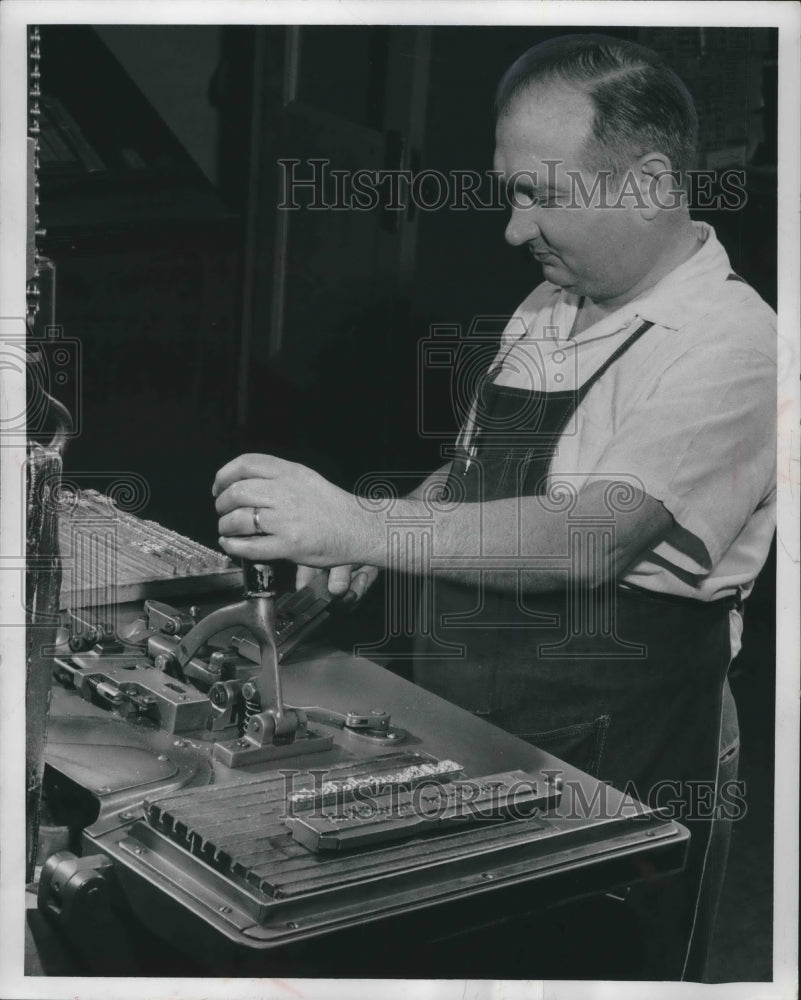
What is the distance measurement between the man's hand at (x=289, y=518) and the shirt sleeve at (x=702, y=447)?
1.34ft

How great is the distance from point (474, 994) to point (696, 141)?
4.64ft

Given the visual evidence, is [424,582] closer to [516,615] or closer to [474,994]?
[516,615]

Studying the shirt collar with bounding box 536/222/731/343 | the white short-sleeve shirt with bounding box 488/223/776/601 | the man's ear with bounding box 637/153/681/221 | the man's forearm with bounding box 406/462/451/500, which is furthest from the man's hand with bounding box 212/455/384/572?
the man's ear with bounding box 637/153/681/221

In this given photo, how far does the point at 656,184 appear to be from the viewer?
2.06 metres

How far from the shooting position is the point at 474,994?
1.92m

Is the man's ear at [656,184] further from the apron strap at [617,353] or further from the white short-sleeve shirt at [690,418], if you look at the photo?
the apron strap at [617,353]

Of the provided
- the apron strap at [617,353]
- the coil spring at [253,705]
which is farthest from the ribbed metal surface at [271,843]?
the apron strap at [617,353]

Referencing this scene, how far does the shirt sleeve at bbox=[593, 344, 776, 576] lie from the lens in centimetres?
196

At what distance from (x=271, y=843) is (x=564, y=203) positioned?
1.15 m

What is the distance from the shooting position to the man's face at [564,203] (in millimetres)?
2031

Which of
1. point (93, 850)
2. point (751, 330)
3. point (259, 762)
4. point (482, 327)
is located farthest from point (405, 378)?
point (93, 850)

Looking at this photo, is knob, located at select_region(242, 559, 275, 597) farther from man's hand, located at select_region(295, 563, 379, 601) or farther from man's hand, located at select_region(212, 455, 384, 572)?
man's hand, located at select_region(295, 563, 379, 601)

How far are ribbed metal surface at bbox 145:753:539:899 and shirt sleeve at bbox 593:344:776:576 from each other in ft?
2.03

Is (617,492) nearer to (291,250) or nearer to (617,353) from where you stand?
(617,353)
